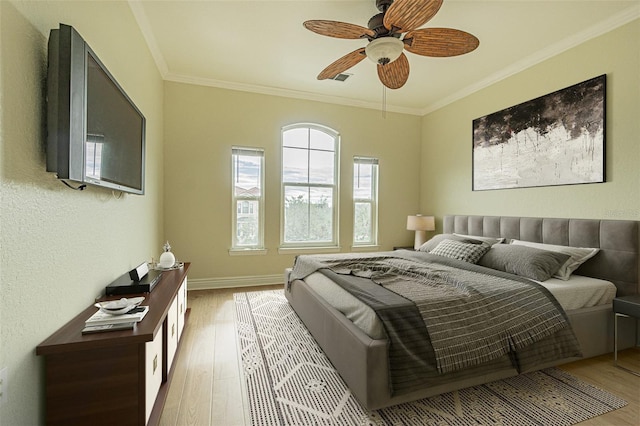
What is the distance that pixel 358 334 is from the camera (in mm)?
1661

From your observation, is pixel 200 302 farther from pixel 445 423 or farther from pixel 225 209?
pixel 445 423

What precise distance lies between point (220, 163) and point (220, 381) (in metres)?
2.90

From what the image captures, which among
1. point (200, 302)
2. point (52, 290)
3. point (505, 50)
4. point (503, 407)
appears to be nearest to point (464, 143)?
point (505, 50)

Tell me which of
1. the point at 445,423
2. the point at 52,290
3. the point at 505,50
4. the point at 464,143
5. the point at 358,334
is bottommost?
the point at 445,423

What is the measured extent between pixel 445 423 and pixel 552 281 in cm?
158

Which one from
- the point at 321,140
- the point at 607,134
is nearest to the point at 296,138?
the point at 321,140

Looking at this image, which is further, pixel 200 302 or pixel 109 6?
pixel 200 302

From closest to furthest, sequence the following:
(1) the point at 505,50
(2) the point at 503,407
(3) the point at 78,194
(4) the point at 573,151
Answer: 1. (3) the point at 78,194
2. (2) the point at 503,407
3. (4) the point at 573,151
4. (1) the point at 505,50

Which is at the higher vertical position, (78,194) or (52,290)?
(78,194)

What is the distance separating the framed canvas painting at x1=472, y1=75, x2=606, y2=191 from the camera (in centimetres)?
270

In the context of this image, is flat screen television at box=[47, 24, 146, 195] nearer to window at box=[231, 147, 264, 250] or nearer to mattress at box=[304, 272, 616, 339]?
mattress at box=[304, 272, 616, 339]

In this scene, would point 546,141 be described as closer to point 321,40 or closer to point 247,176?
point 321,40

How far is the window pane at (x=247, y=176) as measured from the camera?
414cm

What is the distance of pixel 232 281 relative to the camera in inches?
161
